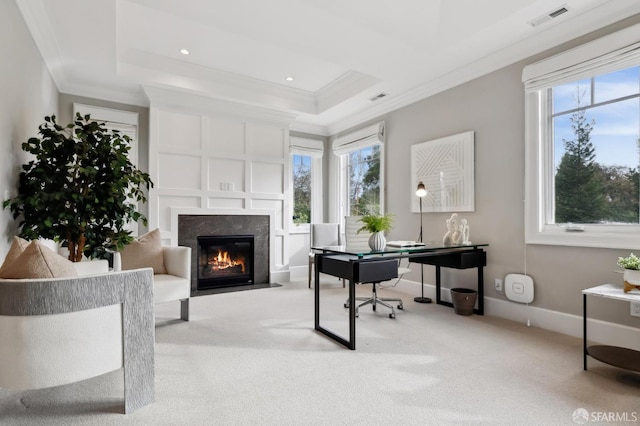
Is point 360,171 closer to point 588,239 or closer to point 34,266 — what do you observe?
point 588,239

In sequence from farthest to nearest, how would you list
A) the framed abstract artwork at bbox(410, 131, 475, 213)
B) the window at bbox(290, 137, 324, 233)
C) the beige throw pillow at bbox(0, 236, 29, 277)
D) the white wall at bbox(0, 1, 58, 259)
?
the window at bbox(290, 137, 324, 233), the framed abstract artwork at bbox(410, 131, 475, 213), the white wall at bbox(0, 1, 58, 259), the beige throw pillow at bbox(0, 236, 29, 277)

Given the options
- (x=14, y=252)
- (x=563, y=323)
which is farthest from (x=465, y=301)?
(x=14, y=252)

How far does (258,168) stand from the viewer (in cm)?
526

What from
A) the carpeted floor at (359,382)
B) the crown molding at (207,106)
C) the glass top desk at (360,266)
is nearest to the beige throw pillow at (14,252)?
the carpeted floor at (359,382)

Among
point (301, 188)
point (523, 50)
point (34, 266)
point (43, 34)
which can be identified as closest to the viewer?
point (34, 266)

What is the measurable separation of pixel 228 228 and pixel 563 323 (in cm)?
408

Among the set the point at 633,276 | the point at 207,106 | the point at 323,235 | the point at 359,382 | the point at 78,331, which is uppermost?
the point at 207,106

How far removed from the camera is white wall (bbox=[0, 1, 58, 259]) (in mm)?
2396

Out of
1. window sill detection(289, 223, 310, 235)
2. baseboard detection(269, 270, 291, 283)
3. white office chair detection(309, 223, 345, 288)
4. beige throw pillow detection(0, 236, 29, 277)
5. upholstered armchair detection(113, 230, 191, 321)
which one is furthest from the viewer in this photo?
window sill detection(289, 223, 310, 235)

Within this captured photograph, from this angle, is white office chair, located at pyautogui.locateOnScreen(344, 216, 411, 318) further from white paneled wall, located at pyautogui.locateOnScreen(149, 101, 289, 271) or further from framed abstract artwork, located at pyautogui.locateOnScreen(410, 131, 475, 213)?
white paneled wall, located at pyautogui.locateOnScreen(149, 101, 289, 271)

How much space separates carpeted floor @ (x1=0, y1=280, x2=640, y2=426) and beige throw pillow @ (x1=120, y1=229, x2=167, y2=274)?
23.2 inches

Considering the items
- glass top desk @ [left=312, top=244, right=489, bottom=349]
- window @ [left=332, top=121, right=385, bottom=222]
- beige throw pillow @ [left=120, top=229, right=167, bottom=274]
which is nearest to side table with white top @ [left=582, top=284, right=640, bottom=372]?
glass top desk @ [left=312, top=244, right=489, bottom=349]

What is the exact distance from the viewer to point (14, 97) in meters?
2.61

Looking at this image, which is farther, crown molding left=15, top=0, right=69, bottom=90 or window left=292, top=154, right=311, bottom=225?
window left=292, top=154, right=311, bottom=225
